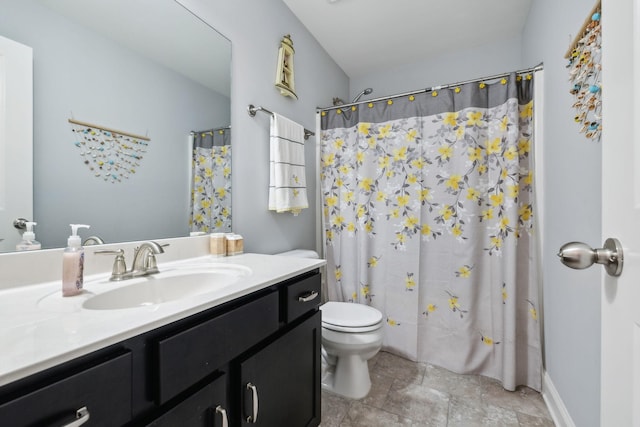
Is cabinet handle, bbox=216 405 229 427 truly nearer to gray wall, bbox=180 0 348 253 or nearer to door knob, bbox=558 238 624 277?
door knob, bbox=558 238 624 277

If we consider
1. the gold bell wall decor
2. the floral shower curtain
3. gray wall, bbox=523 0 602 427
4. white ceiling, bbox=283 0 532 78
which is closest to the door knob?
gray wall, bbox=523 0 602 427

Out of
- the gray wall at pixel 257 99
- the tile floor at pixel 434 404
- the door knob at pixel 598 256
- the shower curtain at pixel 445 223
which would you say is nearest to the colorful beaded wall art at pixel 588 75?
the shower curtain at pixel 445 223

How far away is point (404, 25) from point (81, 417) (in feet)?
8.38

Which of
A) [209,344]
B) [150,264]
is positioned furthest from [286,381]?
[150,264]

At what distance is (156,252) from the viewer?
0.99m

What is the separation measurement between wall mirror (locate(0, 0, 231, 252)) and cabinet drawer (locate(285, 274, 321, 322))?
61 cm

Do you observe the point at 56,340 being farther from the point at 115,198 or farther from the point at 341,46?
the point at 341,46

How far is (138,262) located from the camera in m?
1.01

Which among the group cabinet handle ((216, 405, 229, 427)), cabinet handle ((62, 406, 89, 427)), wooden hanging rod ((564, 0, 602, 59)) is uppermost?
wooden hanging rod ((564, 0, 602, 59))

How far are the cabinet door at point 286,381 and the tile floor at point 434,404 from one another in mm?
361

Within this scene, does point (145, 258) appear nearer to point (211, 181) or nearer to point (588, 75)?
point (211, 181)

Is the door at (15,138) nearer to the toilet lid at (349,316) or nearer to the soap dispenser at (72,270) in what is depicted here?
the soap dispenser at (72,270)

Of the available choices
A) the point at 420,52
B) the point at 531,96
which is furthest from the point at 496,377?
the point at 420,52
